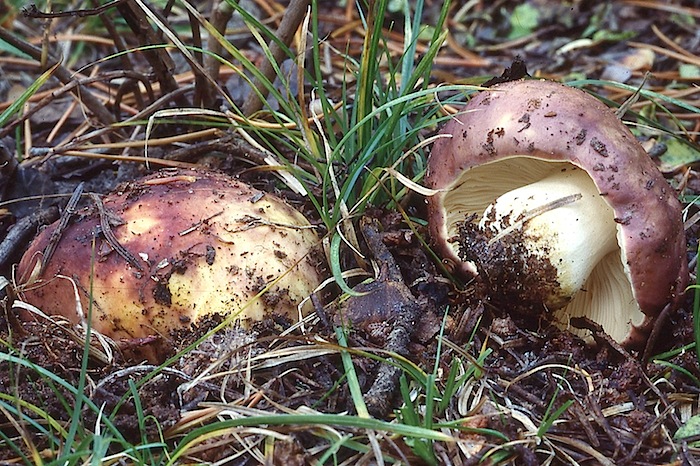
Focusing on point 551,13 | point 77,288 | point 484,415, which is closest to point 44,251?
point 77,288

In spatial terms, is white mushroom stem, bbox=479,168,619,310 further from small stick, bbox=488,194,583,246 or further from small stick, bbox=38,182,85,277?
small stick, bbox=38,182,85,277

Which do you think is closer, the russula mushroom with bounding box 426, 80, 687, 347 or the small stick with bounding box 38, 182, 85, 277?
the russula mushroom with bounding box 426, 80, 687, 347

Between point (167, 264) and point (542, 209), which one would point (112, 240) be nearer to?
point (167, 264)

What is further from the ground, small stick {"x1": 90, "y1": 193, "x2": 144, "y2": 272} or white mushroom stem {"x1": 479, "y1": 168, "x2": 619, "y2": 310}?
small stick {"x1": 90, "y1": 193, "x2": 144, "y2": 272}

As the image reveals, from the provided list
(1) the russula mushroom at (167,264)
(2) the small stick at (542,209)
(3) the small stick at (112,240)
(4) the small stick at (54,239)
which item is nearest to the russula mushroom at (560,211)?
(2) the small stick at (542,209)

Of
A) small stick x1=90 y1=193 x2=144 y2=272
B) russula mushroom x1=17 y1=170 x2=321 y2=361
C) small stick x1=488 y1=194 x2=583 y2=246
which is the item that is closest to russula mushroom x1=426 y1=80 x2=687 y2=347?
small stick x1=488 y1=194 x2=583 y2=246

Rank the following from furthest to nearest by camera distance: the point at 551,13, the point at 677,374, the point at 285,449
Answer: the point at 551,13 → the point at 677,374 → the point at 285,449

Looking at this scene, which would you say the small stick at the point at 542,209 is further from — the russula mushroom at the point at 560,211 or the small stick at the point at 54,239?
the small stick at the point at 54,239

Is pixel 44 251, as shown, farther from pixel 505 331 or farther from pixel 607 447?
pixel 607 447
